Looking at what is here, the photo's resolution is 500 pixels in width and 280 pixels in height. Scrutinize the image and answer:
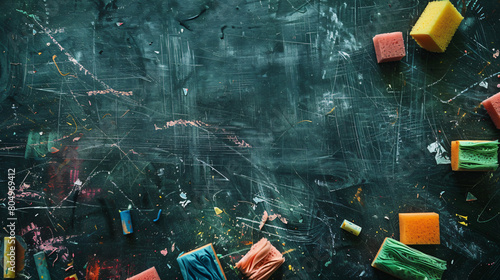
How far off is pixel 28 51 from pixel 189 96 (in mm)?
1815

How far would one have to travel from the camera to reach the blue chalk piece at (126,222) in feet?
9.37

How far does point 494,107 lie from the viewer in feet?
8.92

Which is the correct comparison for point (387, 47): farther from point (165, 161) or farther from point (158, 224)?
point (158, 224)

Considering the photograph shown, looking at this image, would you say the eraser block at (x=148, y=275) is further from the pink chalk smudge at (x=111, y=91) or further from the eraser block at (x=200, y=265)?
the pink chalk smudge at (x=111, y=91)

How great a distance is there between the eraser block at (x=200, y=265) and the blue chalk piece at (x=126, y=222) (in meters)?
0.60

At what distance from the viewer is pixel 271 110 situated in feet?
9.61

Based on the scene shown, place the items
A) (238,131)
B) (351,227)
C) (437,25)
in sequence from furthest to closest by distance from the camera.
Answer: (238,131), (351,227), (437,25)

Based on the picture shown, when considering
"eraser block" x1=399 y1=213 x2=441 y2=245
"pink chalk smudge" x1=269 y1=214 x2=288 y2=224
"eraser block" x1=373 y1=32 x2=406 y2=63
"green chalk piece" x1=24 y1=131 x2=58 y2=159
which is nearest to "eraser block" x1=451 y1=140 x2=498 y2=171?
"eraser block" x1=399 y1=213 x2=441 y2=245

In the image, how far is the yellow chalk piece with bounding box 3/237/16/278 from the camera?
9.41 feet

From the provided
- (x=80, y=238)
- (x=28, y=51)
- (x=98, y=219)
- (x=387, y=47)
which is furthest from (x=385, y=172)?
(x=28, y=51)

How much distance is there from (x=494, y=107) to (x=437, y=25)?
98 cm

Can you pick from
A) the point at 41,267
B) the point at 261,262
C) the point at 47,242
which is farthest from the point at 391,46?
the point at 41,267

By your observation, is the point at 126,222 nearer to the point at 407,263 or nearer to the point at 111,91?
the point at 111,91

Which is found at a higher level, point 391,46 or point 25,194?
point 391,46
